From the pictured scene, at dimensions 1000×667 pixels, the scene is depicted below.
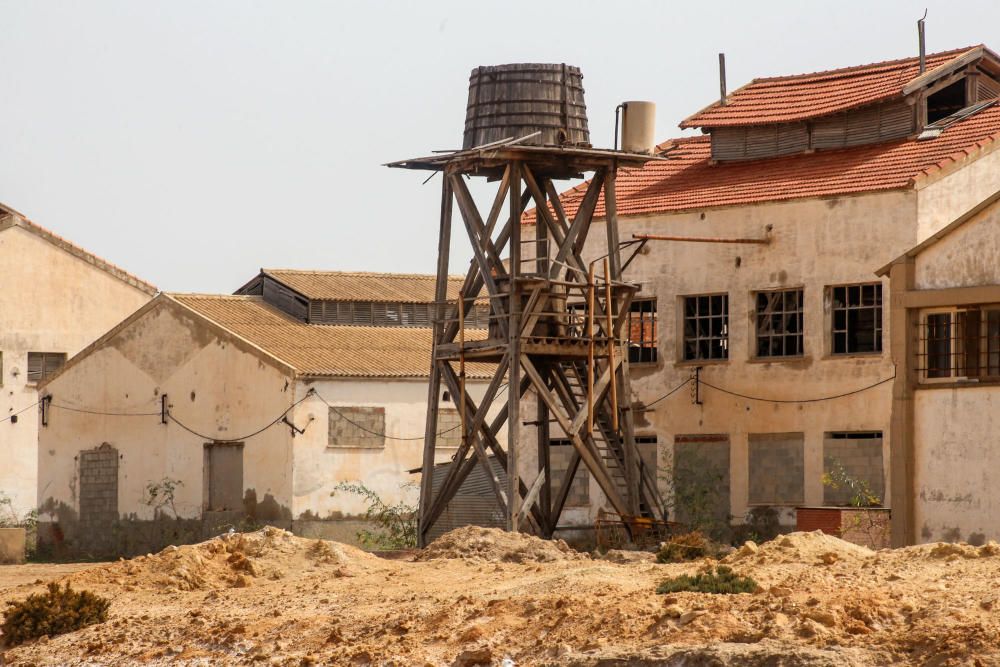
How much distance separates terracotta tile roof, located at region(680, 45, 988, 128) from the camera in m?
35.7

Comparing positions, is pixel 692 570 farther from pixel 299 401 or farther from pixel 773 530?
pixel 299 401

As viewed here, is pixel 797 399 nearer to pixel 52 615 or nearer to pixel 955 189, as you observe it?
pixel 955 189

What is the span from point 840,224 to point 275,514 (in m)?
14.1

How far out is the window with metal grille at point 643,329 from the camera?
116ft

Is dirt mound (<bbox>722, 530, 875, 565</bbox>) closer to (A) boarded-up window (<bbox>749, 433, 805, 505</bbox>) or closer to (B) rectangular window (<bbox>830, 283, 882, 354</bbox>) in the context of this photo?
(A) boarded-up window (<bbox>749, 433, 805, 505</bbox>)

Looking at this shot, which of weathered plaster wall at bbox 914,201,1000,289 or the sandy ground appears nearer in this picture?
the sandy ground

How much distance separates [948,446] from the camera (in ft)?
91.5

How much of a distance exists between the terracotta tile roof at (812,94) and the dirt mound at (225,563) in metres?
13.5

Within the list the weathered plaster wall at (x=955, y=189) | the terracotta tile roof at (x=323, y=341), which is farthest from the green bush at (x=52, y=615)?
the weathered plaster wall at (x=955, y=189)

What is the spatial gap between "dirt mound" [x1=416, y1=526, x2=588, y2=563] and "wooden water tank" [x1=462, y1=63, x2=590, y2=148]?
7366 mm

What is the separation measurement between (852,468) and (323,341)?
51.4 feet

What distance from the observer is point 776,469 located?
3309cm

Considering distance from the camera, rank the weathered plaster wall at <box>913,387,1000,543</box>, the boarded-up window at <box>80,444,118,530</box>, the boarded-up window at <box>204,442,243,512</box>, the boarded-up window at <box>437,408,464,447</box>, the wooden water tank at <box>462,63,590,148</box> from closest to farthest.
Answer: the weathered plaster wall at <box>913,387,1000,543</box>
the wooden water tank at <box>462,63,590,148</box>
the boarded-up window at <box>204,442,243,512</box>
the boarded-up window at <box>437,408,464,447</box>
the boarded-up window at <box>80,444,118,530</box>

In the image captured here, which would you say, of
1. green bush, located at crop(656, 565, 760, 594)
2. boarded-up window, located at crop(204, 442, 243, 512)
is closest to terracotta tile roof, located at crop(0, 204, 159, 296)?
boarded-up window, located at crop(204, 442, 243, 512)
